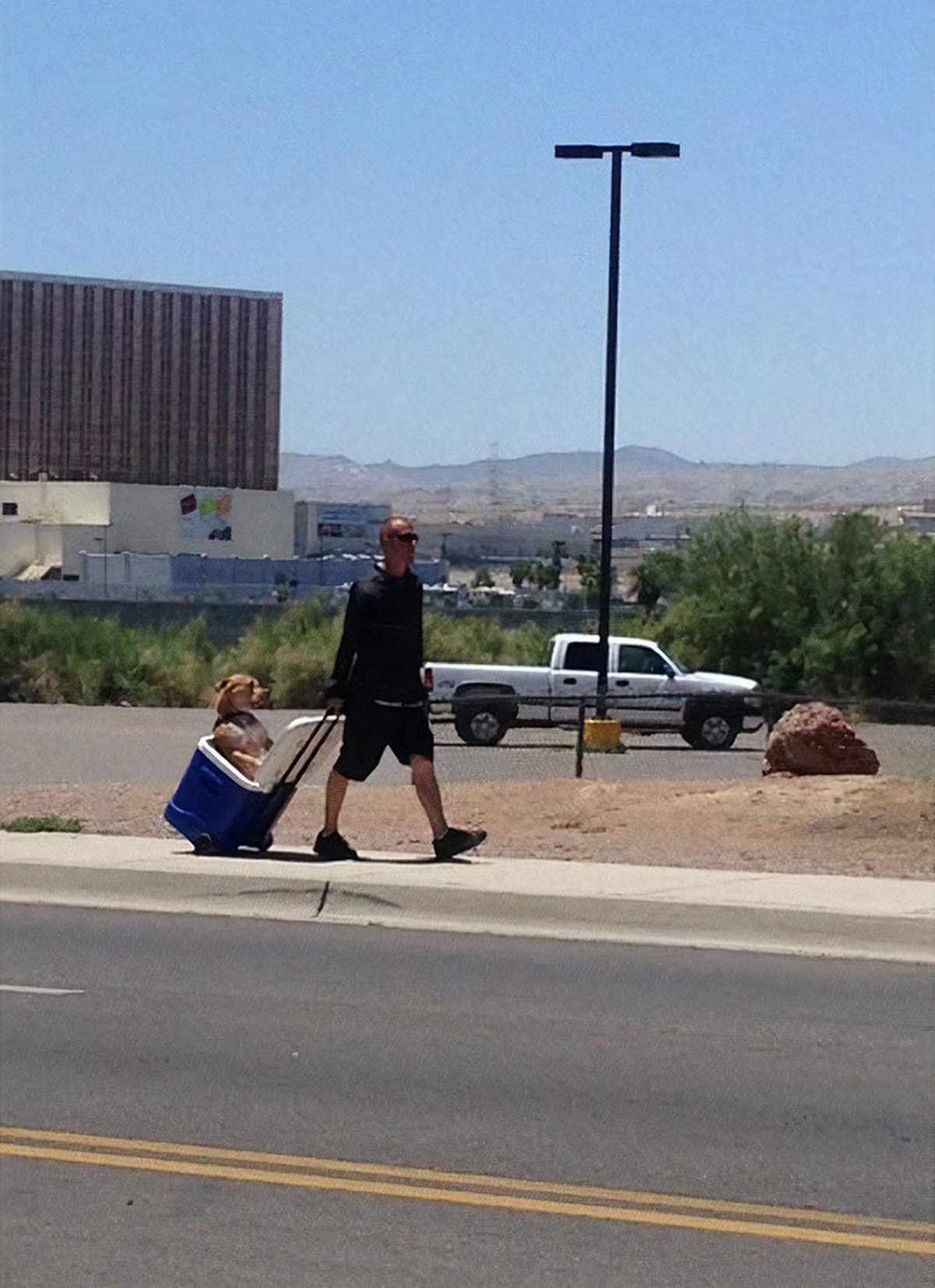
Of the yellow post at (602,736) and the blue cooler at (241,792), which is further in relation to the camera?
the yellow post at (602,736)

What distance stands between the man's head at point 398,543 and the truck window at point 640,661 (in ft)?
64.1

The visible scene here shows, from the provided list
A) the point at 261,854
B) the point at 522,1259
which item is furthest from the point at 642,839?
the point at 522,1259

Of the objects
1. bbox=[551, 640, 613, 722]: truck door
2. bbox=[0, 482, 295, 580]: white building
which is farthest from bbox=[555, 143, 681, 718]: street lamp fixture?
bbox=[0, 482, 295, 580]: white building

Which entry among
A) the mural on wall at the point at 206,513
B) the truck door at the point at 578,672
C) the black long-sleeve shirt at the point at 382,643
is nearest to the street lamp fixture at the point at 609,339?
the truck door at the point at 578,672

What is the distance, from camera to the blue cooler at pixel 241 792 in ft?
41.2

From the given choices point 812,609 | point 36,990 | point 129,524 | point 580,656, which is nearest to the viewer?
point 36,990

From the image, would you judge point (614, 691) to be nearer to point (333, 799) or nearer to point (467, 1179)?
point (333, 799)

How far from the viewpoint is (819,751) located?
18406 millimetres

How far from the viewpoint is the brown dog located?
13078mm

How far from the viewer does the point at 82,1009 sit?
8805 millimetres

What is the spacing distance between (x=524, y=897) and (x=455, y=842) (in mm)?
1242

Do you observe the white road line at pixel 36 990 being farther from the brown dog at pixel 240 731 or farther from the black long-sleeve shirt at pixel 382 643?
the brown dog at pixel 240 731

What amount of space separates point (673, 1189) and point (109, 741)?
2366 centimetres

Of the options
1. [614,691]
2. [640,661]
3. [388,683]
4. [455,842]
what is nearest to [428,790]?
[455,842]
